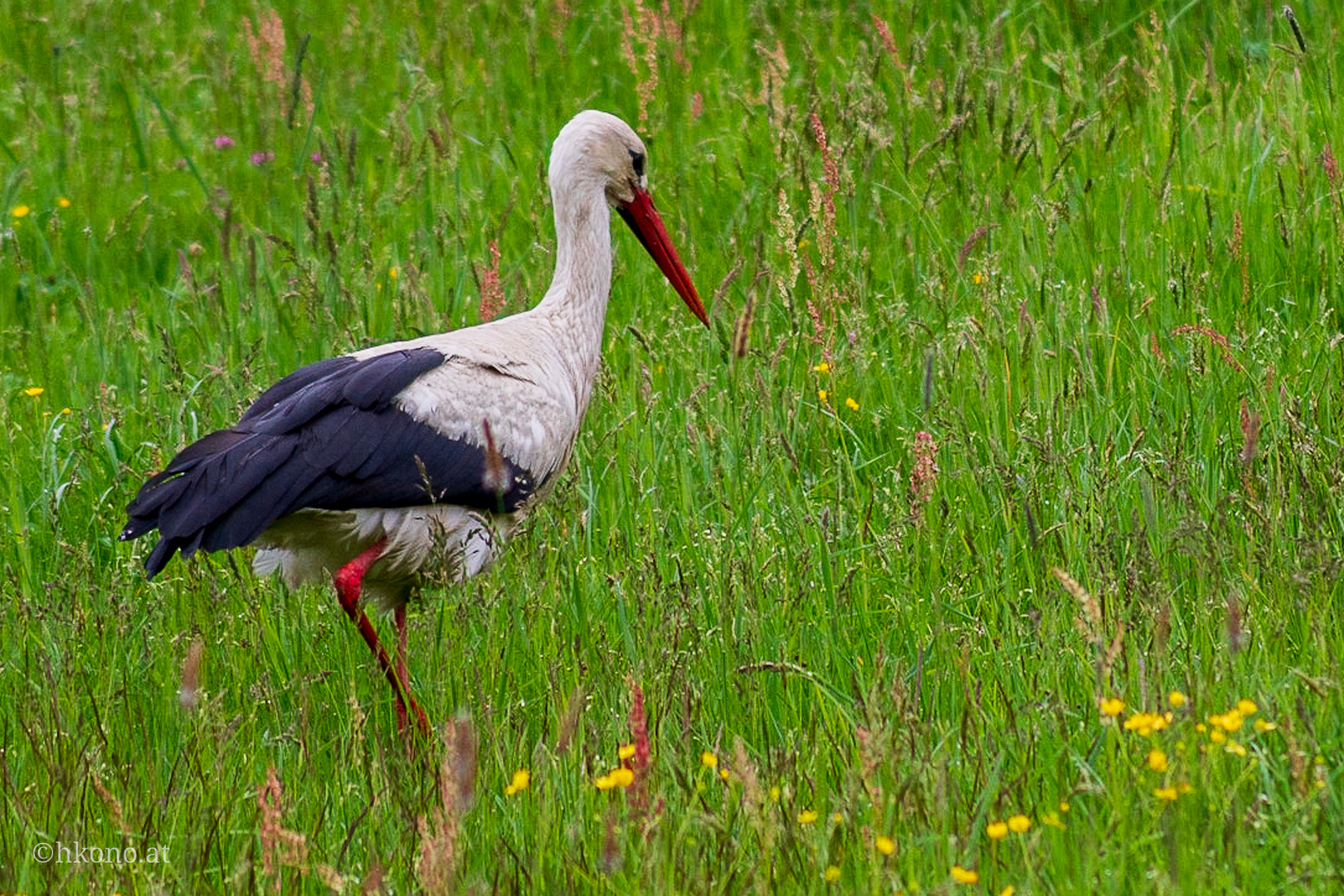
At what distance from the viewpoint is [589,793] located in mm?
2918

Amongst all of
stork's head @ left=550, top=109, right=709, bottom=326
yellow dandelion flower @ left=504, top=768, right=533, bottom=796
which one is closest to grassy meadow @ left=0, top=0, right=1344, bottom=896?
yellow dandelion flower @ left=504, top=768, right=533, bottom=796

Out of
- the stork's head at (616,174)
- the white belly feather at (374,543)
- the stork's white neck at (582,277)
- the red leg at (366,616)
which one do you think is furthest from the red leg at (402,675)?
the stork's head at (616,174)

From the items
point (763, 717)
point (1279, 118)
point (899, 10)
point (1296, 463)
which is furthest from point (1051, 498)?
point (899, 10)

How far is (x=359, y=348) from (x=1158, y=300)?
2.20m

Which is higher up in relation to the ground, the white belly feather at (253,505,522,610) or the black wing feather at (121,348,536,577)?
the black wing feather at (121,348,536,577)

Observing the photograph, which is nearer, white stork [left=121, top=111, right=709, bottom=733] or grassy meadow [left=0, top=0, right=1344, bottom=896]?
grassy meadow [left=0, top=0, right=1344, bottom=896]

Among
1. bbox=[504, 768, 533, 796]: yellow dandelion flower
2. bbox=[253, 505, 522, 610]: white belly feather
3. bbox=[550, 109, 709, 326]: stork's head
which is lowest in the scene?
bbox=[253, 505, 522, 610]: white belly feather

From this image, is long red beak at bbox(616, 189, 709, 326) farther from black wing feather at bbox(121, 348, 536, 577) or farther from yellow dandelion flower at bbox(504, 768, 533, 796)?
yellow dandelion flower at bbox(504, 768, 533, 796)

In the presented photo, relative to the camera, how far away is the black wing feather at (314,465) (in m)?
3.68

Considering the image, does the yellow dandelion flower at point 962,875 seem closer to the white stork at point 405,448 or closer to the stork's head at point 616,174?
the white stork at point 405,448

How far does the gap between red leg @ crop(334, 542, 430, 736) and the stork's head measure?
1122 millimetres

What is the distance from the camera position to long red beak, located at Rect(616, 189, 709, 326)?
4.84 metres

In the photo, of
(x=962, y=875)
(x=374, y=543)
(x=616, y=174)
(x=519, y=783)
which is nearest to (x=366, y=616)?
(x=374, y=543)

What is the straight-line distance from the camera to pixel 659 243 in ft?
16.0
